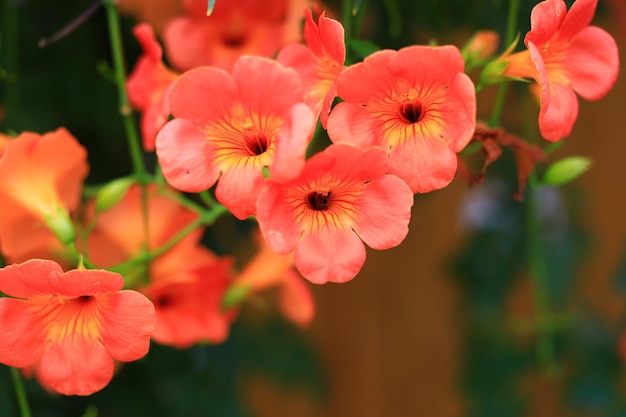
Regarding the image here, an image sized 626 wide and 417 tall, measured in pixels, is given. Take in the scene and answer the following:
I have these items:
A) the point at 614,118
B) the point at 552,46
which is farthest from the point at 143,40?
the point at 614,118

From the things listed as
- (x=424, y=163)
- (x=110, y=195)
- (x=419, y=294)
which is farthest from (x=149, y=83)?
(x=419, y=294)

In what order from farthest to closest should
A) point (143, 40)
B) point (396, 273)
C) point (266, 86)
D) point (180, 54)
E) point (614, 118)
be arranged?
point (396, 273), point (614, 118), point (180, 54), point (143, 40), point (266, 86)

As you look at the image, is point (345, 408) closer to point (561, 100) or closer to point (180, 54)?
point (180, 54)

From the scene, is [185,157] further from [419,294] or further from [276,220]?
[419,294]

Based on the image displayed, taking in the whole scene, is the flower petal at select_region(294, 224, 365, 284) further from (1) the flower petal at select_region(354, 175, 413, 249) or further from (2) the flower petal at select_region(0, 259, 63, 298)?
(2) the flower petal at select_region(0, 259, 63, 298)

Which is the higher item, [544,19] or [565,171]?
[544,19]

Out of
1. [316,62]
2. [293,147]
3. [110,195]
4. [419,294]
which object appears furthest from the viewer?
[419,294]

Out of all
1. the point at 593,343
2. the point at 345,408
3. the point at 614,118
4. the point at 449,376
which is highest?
the point at 614,118
